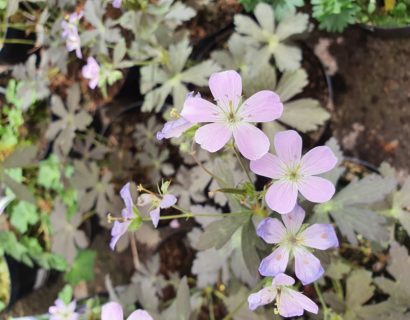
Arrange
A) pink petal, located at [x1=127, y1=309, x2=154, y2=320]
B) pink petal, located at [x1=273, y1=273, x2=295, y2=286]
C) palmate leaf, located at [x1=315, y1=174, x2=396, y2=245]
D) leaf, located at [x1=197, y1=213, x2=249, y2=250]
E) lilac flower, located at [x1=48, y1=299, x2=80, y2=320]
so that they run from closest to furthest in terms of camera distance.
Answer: pink petal, located at [x1=273, y1=273, x2=295, y2=286] → pink petal, located at [x1=127, y1=309, x2=154, y2=320] → leaf, located at [x1=197, y1=213, x2=249, y2=250] → palmate leaf, located at [x1=315, y1=174, x2=396, y2=245] → lilac flower, located at [x1=48, y1=299, x2=80, y2=320]

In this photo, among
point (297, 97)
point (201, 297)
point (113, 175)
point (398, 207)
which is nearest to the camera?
point (398, 207)

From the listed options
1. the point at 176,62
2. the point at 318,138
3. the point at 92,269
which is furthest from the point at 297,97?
the point at 92,269

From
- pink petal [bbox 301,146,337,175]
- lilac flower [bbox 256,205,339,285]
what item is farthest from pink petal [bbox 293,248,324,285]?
pink petal [bbox 301,146,337,175]

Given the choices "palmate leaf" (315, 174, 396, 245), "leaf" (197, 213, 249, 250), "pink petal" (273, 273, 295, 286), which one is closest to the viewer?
"pink petal" (273, 273, 295, 286)

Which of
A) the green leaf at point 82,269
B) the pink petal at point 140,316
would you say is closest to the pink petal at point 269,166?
the pink petal at point 140,316

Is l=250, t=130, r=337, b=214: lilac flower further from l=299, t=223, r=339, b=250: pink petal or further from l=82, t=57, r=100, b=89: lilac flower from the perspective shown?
l=82, t=57, r=100, b=89: lilac flower

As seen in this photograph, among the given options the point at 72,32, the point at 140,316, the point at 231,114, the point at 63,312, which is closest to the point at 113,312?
the point at 140,316

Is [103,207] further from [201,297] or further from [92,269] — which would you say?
[201,297]

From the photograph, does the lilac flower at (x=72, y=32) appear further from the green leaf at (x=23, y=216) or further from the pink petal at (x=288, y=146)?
the pink petal at (x=288, y=146)
